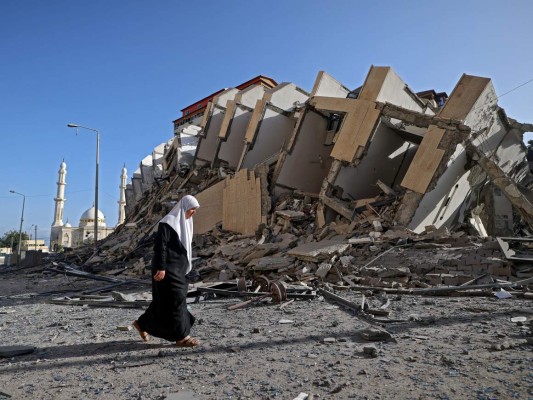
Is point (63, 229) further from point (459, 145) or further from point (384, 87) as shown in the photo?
point (459, 145)

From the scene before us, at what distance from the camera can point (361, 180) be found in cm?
1232

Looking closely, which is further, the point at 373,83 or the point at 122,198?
the point at 122,198

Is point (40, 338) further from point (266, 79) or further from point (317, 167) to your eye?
point (266, 79)

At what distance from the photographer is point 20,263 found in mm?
19812

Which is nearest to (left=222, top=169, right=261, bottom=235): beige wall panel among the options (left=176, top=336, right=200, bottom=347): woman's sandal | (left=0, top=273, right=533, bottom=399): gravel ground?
(left=0, top=273, right=533, bottom=399): gravel ground

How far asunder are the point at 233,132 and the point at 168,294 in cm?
1586

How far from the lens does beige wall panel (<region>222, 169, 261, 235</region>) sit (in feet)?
41.3

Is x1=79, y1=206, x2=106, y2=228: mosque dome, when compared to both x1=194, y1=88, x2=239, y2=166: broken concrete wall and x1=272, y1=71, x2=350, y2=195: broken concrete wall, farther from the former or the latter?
x1=272, y1=71, x2=350, y2=195: broken concrete wall

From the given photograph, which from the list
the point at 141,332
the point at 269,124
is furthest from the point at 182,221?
the point at 269,124

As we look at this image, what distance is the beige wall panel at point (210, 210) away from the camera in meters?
14.3

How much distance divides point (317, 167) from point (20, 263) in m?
16.3

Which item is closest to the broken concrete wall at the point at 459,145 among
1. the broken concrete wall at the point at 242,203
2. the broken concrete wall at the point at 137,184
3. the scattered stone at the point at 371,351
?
the broken concrete wall at the point at 242,203

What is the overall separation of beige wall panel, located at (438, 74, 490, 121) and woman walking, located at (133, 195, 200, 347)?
8217 millimetres

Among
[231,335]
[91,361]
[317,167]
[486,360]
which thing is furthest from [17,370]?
[317,167]
